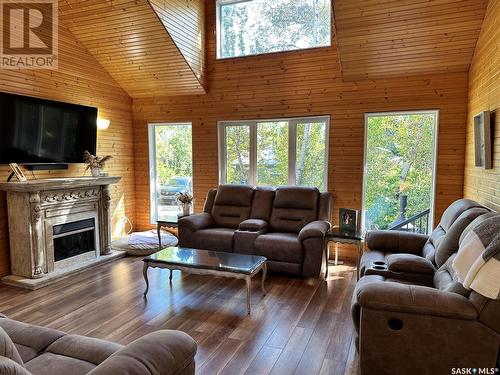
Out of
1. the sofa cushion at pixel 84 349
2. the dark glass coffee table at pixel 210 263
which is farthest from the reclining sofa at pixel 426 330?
the sofa cushion at pixel 84 349

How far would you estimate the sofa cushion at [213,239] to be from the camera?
421 cm

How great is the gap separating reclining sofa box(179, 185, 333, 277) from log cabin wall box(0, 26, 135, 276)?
5.87 ft

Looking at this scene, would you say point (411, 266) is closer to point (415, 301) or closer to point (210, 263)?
point (415, 301)

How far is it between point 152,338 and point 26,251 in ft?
10.5

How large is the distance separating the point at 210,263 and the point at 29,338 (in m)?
1.67

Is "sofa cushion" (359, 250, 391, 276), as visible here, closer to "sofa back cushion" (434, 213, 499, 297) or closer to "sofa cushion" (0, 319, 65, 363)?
"sofa back cushion" (434, 213, 499, 297)

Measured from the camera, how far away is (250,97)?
512 centimetres

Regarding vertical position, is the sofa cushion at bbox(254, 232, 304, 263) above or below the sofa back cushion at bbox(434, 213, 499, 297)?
below

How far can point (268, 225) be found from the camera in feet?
14.9

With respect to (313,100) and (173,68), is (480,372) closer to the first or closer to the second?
(313,100)

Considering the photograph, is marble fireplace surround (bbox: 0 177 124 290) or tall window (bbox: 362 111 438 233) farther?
tall window (bbox: 362 111 438 233)

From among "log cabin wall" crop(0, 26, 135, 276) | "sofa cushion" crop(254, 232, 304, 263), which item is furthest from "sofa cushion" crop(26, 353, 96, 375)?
"log cabin wall" crop(0, 26, 135, 276)

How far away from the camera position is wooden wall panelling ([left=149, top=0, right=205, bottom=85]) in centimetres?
431

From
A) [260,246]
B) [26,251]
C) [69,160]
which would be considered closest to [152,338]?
[260,246]
